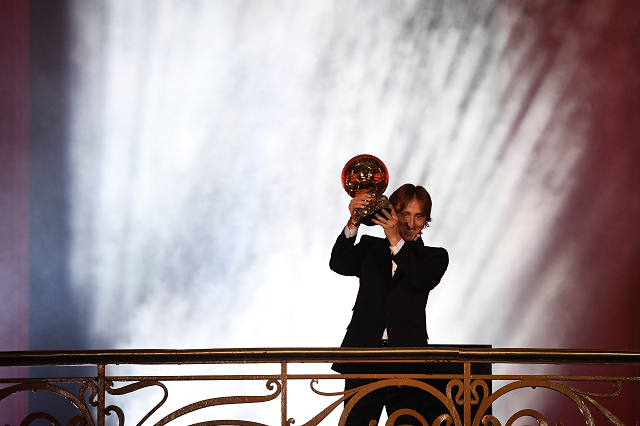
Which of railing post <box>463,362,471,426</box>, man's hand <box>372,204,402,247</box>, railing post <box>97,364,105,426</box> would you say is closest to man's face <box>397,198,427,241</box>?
man's hand <box>372,204,402,247</box>

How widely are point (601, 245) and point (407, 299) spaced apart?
2.06m

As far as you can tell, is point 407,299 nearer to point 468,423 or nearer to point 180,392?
point 468,423

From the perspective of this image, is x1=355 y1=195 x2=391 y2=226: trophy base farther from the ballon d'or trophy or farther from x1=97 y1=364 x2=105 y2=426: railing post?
x1=97 y1=364 x2=105 y2=426: railing post

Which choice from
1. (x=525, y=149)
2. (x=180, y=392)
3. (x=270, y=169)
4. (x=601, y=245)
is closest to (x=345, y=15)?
(x=270, y=169)

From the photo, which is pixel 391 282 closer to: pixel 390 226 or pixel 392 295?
pixel 392 295

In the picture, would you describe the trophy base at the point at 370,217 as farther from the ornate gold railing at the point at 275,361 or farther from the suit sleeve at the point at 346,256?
the ornate gold railing at the point at 275,361

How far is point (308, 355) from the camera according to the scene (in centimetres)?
159

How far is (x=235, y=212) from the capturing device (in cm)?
354

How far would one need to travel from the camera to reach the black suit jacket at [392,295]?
208 cm

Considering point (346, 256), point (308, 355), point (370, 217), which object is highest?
point (370, 217)

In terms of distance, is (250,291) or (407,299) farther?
(250,291)

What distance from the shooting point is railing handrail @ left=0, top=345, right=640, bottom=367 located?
156 cm

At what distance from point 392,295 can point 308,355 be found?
631 millimetres

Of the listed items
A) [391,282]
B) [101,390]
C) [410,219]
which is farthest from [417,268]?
[101,390]
